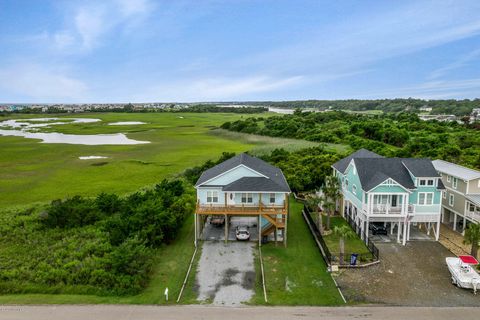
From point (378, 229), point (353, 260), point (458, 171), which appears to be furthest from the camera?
point (458, 171)

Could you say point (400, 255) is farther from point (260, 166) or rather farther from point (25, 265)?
point (25, 265)

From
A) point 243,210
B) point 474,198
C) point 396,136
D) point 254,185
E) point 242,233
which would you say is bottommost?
point 242,233

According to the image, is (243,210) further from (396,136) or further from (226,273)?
(396,136)

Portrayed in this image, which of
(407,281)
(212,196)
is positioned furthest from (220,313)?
(212,196)

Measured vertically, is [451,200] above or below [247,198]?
below

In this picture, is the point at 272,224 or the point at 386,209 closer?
the point at 386,209

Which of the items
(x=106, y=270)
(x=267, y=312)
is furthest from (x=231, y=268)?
(x=106, y=270)
